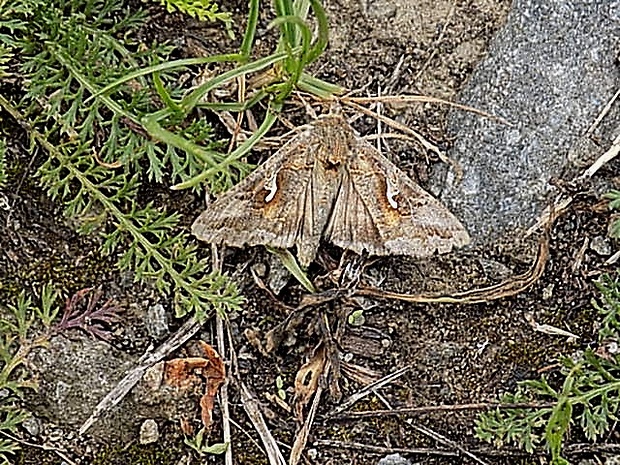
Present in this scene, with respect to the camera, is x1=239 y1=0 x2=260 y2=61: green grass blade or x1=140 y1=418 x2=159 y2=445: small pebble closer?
x1=239 y1=0 x2=260 y2=61: green grass blade

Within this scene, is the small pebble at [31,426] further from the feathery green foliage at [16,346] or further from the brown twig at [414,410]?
the brown twig at [414,410]

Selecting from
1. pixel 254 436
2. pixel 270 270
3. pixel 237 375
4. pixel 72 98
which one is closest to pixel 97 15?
pixel 72 98

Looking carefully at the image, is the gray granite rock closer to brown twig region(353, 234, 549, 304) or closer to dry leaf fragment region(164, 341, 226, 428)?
brown twig region(353, 234, 549, 304)

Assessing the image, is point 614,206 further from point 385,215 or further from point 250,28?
point 250,28

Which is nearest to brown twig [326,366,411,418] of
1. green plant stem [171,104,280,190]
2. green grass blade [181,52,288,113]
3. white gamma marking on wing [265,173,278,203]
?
white gamma marking on wing [265,173,278,203]

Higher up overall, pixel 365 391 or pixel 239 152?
pixel 239 152

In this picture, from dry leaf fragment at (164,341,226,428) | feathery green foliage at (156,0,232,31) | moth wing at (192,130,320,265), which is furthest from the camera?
dry leaf fragment at (164,341,226,428)

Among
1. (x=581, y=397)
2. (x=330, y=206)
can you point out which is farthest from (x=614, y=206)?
(x=330, y=206)

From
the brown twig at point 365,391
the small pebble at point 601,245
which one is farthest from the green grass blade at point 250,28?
the small pebble at point 601,245
